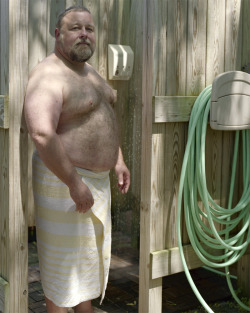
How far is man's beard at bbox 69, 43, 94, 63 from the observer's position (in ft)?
8.64

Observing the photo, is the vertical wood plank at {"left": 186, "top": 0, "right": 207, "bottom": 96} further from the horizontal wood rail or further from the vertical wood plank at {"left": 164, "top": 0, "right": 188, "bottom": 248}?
the horizontal wood rail

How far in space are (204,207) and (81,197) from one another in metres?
1.08

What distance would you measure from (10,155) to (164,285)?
195 cm

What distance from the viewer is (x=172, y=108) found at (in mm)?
3094

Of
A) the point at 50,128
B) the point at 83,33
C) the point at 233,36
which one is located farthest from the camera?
the point at 233,36

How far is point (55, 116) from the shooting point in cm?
249

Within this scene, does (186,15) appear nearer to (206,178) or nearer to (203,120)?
(203,120)

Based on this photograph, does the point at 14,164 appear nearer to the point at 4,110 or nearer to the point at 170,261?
the point at 4,110

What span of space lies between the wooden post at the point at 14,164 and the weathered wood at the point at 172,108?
2.68 ft

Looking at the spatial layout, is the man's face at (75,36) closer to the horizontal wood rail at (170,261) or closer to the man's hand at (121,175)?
the man's hand at (121,175)

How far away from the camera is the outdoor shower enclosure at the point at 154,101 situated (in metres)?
2.65

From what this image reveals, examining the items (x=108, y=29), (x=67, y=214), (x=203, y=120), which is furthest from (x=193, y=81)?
(x=67, y=214)

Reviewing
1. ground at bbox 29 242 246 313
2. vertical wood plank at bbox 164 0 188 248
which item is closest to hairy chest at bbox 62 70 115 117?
vertical wood plank at bbox 164 0 188 248

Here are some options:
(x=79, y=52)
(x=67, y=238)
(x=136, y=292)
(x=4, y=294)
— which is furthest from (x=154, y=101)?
(x=136, y=292)
